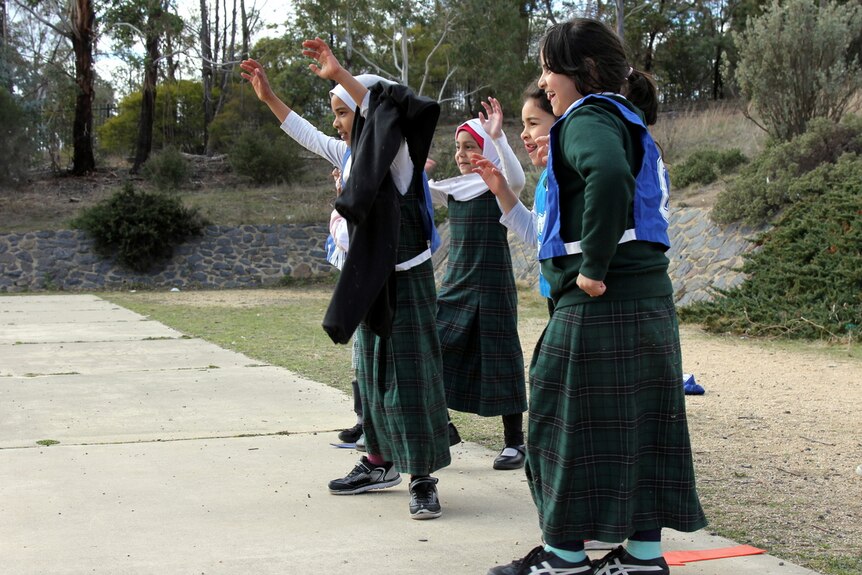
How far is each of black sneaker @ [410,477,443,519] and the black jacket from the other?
0.63m

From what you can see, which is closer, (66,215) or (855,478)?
(855,478)

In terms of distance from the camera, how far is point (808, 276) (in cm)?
1117

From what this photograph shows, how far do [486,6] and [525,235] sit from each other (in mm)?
30100

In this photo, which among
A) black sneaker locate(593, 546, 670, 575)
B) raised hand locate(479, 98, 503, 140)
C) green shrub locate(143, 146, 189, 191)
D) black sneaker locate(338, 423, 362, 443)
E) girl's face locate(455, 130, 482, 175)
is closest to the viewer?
black sneaker locate(593, 546, 670, 575)

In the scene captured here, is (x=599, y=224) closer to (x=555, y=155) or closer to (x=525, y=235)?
(x=555, y=155)

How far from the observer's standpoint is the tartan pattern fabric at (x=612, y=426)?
2.94 metres

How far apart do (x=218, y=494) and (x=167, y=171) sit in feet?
81.0

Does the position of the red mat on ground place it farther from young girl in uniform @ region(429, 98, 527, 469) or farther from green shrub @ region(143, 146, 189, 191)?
green shrub @ region(143, 146, 189, 191)

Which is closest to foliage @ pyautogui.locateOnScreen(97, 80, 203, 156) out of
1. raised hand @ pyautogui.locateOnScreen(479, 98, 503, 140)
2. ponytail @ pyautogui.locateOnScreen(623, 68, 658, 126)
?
raised hand @ pyautogui.locateOnScreen(479, 98, 503, 140)

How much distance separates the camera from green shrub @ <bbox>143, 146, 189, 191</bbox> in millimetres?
27500

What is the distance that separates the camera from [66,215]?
2344cm

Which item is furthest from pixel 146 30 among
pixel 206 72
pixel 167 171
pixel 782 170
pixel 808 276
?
pixel 808 276

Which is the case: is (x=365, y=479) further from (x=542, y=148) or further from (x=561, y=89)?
(x=561, y=89)

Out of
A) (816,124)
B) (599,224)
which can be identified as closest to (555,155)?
(599,224)
